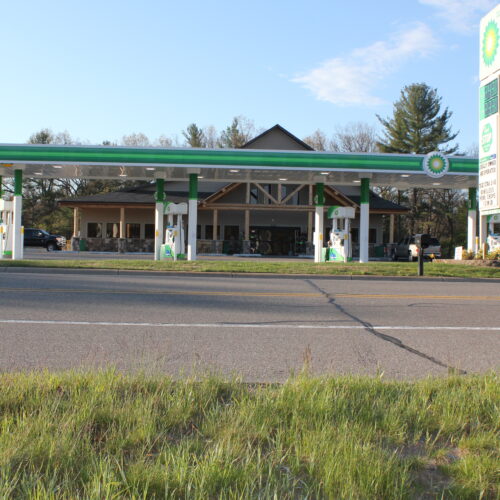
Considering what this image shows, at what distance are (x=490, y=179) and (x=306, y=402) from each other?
261 inches

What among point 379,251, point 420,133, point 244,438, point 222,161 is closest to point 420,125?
point 420,133

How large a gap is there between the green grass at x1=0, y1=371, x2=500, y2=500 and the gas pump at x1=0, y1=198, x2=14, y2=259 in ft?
67.7

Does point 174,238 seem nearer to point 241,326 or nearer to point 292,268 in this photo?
point 292,268

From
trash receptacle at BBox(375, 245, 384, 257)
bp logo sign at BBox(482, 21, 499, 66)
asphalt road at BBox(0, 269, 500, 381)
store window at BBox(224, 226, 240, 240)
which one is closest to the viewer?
asphalt road at BBox(0, 269, 500, 381)

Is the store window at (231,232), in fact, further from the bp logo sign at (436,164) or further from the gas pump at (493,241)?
the gas pump at (493,241)

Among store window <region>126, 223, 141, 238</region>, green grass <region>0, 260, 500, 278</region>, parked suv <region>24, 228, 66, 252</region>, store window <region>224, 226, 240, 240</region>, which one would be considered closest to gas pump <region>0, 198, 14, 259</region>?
green grass <region>0, 260, 500, 278</region>

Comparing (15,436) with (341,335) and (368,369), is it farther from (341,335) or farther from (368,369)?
(341,335)

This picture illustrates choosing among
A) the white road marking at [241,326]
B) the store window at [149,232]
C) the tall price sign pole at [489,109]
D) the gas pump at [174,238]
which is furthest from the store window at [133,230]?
the tall price sign pole at [489,109]

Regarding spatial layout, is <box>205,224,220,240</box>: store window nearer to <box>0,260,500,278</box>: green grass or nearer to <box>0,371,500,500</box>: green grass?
<box>0,260,500,278</box>: green grass

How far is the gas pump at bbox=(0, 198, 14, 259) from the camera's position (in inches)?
906

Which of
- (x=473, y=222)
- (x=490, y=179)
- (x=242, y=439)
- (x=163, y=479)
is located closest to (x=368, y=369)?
(x=242, y=439)

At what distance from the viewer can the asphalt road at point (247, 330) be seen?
5.61m

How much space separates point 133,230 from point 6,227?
16.4 metres

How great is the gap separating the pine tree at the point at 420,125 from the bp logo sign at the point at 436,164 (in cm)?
3253
